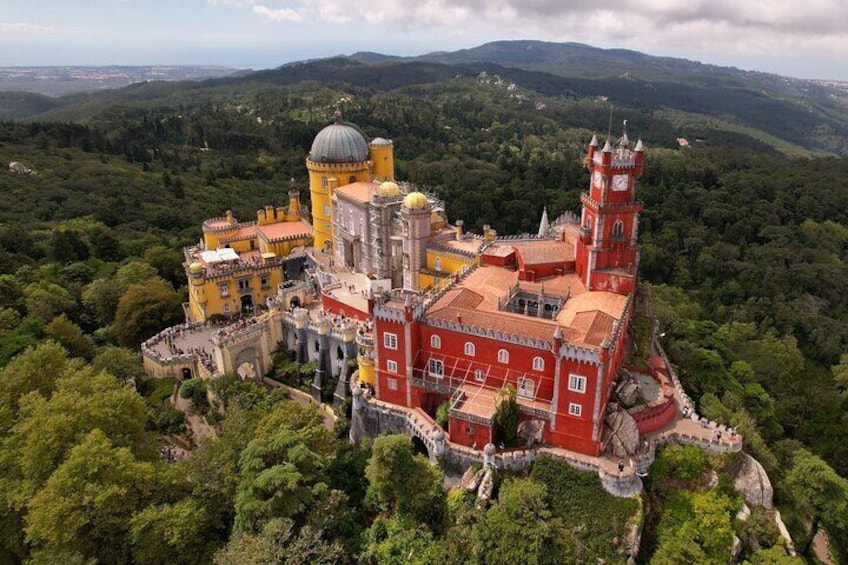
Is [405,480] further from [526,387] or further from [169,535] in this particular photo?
[169,535]

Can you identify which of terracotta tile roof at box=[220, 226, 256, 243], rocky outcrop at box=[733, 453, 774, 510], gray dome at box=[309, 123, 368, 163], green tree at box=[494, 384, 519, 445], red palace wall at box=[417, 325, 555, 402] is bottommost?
rocky outcrop at box=[733, 453, 774, 510]

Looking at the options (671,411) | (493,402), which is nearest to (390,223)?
(493,402)

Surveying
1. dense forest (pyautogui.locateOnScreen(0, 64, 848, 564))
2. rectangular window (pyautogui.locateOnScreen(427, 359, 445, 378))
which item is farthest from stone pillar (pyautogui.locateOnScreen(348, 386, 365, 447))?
rectangular window (pyautogui.locateOnScreen(427, 359, 445, 378))

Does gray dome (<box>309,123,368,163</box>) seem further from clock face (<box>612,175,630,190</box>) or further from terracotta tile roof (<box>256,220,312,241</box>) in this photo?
clock face (<box>612,175,630,190</box>)

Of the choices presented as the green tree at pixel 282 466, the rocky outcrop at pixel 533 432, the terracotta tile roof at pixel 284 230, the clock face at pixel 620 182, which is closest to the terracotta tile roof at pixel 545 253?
the clock face at pixel 620 182

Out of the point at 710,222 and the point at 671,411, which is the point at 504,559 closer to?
the point at 671,411

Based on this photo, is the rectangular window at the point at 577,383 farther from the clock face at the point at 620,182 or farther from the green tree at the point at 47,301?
the green tree at the point at 47,301
